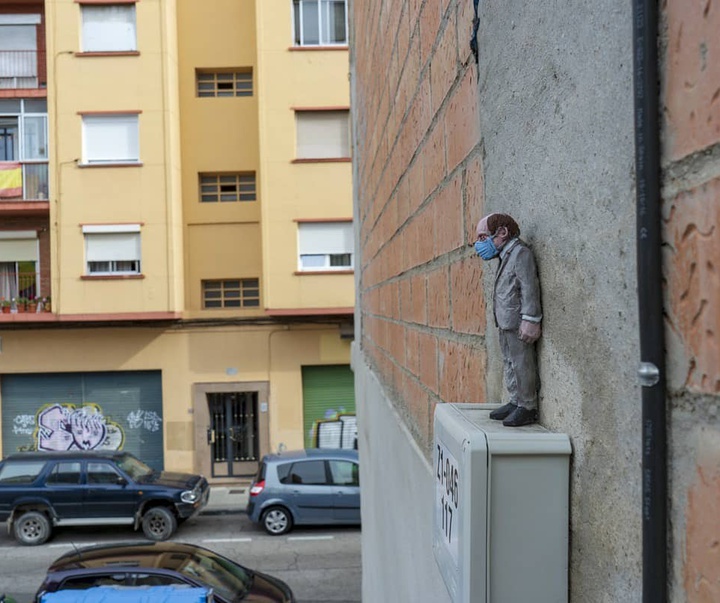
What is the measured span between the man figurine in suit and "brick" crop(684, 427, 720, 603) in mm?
494

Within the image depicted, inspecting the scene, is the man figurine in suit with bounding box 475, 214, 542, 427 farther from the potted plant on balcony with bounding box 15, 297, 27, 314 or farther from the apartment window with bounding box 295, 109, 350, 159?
the potted plant on balcony with bounding box 15, 297, 27, 314

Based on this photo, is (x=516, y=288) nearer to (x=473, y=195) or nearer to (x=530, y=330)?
(x=530, y=330)

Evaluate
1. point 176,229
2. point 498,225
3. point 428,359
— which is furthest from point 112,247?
point 498,225

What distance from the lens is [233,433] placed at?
61.1 ft

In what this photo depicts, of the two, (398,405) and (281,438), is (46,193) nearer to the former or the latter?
(281,438)

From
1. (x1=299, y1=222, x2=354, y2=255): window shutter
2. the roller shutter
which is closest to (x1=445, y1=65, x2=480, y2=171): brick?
(x1=299, y1=222, x2=354, y2=255): window shutter

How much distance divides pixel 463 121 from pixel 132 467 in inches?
544

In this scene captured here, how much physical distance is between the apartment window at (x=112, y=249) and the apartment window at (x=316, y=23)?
17.7 ft

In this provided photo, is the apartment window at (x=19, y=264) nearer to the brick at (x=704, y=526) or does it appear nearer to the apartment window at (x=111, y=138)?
the apartment window at (x=111, y=138)

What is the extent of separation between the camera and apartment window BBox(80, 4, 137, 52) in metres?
18.0

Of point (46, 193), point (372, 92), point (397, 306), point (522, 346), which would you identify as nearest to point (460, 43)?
point (522, 346)

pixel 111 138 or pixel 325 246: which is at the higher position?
pixel 111 138

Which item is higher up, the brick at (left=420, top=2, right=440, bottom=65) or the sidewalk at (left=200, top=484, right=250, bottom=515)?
the brick at (left=420, top=2, right=440, bottom=65)

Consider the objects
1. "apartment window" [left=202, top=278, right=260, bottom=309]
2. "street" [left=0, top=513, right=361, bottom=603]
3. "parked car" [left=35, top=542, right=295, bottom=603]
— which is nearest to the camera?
"parked car" [left=35, top=542, right=295, bottom=603]
